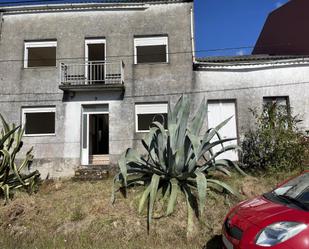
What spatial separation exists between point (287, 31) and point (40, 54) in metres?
13.3

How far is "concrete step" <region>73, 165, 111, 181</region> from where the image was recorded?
14.9m

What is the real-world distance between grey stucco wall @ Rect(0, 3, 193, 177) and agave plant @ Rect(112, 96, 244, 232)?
6.82m

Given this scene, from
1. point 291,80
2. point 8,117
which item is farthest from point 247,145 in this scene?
point 8,117

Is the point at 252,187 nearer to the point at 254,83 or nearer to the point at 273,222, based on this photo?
the point at 273,222

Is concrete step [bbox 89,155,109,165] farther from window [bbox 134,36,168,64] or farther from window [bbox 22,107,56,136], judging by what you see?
window [bbox 134,36,168,64]

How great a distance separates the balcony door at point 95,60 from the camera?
1658 cm

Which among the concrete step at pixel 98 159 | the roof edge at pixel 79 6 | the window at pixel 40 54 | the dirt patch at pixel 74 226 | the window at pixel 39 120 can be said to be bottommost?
the dirt patch at pixel 74 226

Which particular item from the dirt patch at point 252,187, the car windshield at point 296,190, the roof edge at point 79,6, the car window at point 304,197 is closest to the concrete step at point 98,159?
the roof edge at point 79,6

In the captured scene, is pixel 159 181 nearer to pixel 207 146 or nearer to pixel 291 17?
pixel 207 146

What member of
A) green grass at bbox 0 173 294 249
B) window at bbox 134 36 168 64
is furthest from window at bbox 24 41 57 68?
green grass at bbox 0 173 294 249

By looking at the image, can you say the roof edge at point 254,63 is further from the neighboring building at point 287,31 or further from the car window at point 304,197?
the car window at point 304,197

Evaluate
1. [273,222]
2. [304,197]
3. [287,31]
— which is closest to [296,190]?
[304,197]

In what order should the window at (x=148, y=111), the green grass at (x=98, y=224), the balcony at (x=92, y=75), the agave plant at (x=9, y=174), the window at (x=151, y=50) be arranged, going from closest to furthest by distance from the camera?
the green grass at (x=98, y=224)
the agave plant at (x=9, y=174)
the balcony at (x=92, y=75)
the window at (x=148, y=111)
the window at (x=151, y=50)

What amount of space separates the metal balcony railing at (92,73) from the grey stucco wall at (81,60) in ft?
1.17
